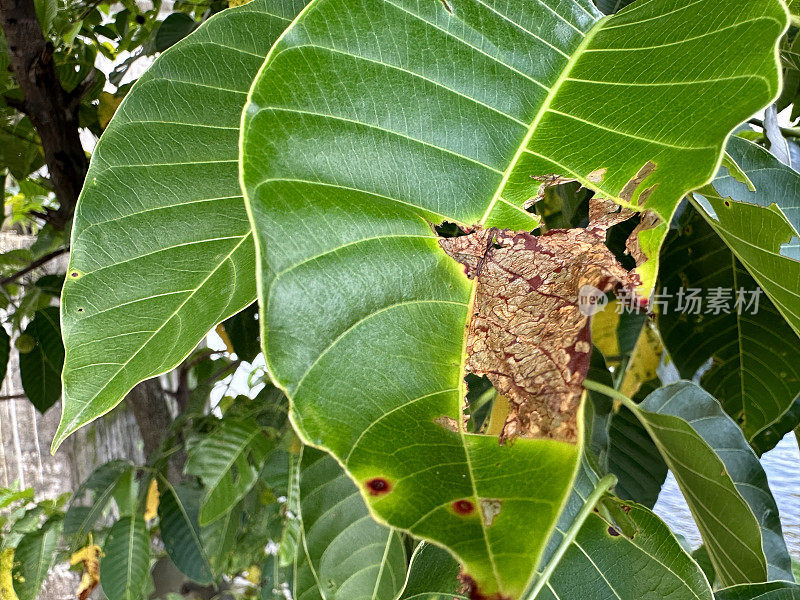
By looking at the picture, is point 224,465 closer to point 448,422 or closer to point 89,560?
point 89,560

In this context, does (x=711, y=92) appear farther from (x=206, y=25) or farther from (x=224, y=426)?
(x=224, y=426)

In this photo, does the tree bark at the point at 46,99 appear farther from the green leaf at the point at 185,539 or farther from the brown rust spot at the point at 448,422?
the brown rust spot at the point at 448,422

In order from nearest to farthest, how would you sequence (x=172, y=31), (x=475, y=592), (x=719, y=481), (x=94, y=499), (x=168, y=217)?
(x=475, y=592)
(x=168, y=217)
(x=719, y=481)
(x=172, y=31)
(x=94, y=499)

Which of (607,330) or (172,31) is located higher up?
(172,31)

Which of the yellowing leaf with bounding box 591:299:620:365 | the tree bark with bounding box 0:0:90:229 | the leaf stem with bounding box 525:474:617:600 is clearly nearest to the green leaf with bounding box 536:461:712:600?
the leaf stem with bounding box 525:474:617:600

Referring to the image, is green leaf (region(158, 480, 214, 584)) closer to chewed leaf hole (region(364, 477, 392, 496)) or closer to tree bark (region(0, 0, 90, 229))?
tree bark (region(0, 0, 90, 229))

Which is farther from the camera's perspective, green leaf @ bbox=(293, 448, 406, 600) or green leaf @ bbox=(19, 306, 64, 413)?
green leaf @ bbox=(19, 306, 64, 413)

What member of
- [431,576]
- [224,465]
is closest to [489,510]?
[431,576]
